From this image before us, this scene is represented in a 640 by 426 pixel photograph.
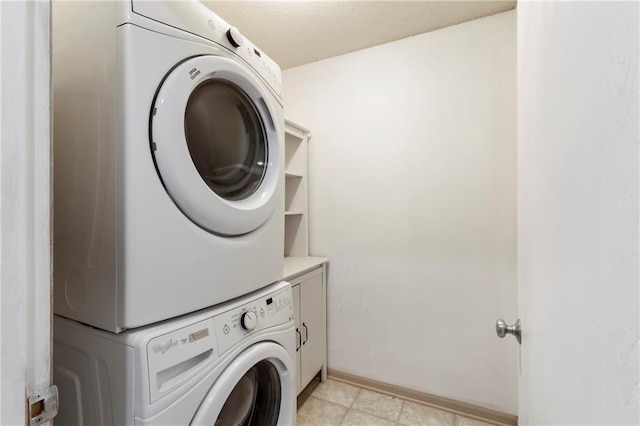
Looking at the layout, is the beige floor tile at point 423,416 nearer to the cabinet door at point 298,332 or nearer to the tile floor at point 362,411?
the tile floor at point 362,411

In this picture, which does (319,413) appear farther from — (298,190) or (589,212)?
(589,212)

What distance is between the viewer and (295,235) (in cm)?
207

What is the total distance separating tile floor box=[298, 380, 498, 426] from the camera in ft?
5.14

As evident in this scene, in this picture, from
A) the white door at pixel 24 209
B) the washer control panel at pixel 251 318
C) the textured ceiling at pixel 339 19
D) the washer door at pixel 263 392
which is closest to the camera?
the white door at pixel 24 209

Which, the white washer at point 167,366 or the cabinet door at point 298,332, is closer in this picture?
the white washer at point 167,366

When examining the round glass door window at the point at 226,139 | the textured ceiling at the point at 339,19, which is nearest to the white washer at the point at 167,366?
the round glass door window at the point at 226,139

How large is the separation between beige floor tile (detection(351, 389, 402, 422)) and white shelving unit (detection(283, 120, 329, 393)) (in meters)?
0.31

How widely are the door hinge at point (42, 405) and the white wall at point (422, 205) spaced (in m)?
1.64

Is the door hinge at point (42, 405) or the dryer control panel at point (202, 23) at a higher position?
the dryer control panel at point (202, 23)

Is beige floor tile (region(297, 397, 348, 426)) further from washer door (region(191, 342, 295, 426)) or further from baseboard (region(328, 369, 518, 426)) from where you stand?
washer door (region(191, 342, 295, 426))

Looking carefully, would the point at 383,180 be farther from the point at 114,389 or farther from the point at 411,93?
the point at 114,389

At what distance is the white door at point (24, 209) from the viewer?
0.34m

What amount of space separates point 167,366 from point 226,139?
0.68 m

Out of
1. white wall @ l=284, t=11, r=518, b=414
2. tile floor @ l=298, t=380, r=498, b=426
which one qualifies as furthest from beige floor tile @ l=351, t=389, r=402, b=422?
white wall @ l=284, t=11, r=518, b=414
